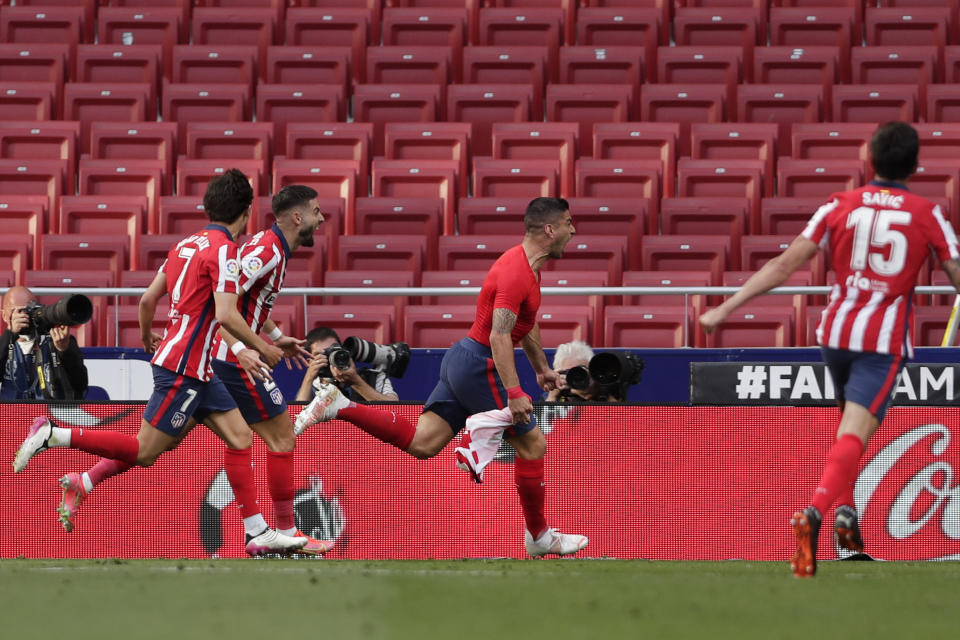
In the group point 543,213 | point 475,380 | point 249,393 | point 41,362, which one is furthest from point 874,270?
point 41,362

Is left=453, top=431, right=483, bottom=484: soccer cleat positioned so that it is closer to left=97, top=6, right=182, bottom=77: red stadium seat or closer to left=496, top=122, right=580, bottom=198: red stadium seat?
left=496, top=122, right=580, bottom=198: red stadium seat

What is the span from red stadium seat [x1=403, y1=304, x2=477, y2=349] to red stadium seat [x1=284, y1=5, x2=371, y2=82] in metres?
4.69

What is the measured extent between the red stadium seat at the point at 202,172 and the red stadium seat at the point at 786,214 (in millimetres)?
4099

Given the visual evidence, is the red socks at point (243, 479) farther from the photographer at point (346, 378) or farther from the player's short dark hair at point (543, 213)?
the player's short dark hair at point (543, 213)

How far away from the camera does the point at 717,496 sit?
24.1 feet

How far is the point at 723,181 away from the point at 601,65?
2.31 m

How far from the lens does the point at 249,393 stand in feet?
21.7

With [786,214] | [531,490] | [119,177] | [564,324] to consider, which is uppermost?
[119,177]

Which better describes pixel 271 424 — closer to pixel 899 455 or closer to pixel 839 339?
pixel 839 339

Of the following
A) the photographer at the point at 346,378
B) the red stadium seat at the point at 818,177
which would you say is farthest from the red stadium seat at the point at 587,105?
the photographer at the point at 346,378

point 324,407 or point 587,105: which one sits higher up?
point 587,105

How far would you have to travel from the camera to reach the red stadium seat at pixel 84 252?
428 inches

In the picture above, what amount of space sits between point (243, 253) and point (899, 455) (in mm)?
3469

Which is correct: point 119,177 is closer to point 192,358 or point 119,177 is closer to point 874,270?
point 192,358
